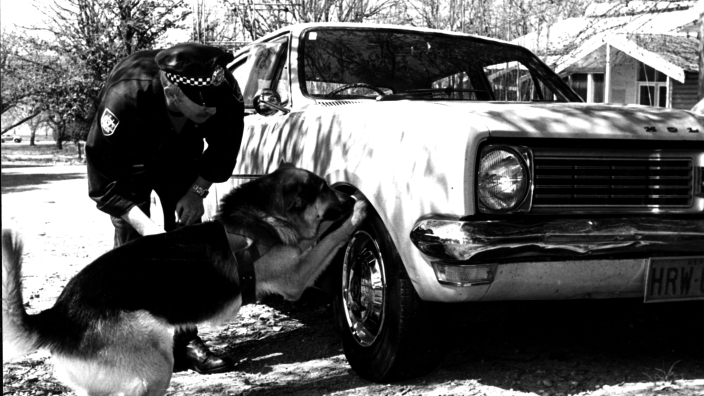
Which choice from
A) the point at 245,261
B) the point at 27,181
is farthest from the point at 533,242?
the point at 27,181

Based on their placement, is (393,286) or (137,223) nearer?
(393,286)

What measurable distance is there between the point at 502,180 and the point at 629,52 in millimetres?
13227

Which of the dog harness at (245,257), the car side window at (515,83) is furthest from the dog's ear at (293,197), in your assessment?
the car side window at (515,83)

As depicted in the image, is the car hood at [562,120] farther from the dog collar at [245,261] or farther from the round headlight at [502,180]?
the dog collar at [245,261]

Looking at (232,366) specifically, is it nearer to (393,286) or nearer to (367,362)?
(367,362)

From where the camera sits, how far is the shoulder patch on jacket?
390 centimetres

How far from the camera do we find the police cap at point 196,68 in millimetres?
3859

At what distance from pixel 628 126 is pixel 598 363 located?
1.35 meters

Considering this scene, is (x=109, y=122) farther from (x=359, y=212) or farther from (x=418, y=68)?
(x=418, y=68)

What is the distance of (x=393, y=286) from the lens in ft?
11.4

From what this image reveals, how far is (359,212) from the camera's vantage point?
144 inches

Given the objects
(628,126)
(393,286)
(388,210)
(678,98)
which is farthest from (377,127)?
(678,98)

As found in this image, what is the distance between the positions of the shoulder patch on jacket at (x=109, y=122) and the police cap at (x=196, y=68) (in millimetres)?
354

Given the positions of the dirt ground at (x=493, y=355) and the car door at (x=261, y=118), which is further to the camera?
the car door at (x=261, y=118)
